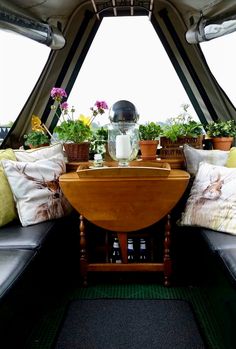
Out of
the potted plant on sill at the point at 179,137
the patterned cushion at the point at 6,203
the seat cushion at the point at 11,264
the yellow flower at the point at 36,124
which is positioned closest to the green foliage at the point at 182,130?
the potted plant on sill at the point at 179,137

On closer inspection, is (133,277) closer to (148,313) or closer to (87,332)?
(148,313)

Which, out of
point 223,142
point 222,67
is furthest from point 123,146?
point 222,67

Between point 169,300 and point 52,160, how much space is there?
3.97 feet

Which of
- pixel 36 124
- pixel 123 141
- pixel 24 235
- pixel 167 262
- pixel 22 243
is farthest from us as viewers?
pixel 36 124

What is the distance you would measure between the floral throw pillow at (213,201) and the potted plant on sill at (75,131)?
920 millimetres

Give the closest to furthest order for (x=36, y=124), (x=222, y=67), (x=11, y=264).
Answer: (x=11, y=264)
(x=36, y=124)
(x=222, y=67)

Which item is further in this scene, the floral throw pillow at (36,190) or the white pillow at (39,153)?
the white pillow at (39,153)

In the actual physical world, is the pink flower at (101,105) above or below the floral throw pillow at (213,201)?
above

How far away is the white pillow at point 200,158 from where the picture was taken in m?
2.30

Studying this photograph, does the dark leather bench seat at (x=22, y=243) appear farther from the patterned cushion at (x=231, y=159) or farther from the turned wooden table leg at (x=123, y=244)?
the patterned cushion at (x=231, y=159)

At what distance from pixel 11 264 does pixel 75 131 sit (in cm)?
128

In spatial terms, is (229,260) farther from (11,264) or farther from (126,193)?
(11,264)

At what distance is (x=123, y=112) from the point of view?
2.48 metres

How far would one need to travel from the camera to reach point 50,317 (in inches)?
70.4
